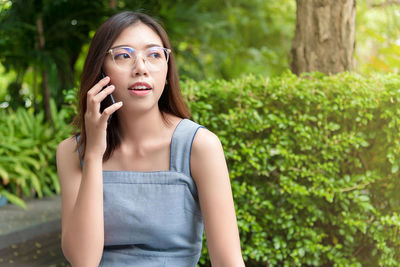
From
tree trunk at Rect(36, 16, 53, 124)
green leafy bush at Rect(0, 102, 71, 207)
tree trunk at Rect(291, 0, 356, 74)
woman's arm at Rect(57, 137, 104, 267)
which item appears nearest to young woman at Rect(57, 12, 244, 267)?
woman's arm at Rect(57, 137, 104, 267)

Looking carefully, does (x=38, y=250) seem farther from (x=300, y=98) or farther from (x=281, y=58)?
(x=281, y=58)

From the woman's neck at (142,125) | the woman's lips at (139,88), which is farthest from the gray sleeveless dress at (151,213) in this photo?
the woman's lips at (139,88)

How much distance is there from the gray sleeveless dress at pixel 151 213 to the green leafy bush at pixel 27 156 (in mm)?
3950

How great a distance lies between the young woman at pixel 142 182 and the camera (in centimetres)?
172

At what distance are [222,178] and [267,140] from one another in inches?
60.9

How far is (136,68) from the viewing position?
172 cm

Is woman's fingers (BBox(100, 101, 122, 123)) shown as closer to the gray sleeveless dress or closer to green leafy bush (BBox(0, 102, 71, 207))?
the gray sleeveless dress

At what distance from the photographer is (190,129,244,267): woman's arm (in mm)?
1737

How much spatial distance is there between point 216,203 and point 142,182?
11.8 inches

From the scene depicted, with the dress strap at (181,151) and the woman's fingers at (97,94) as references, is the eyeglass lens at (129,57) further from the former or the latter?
the dress strap at (181,151)

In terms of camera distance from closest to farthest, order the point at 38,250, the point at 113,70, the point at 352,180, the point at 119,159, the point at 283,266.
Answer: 1. the point at 113,70
2. the point at 119,159
3. the point at 352,180
4. the point at 283,266
5. the point at 38,250

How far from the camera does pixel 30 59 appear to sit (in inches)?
275

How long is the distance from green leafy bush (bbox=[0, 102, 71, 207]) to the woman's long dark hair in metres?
3.79

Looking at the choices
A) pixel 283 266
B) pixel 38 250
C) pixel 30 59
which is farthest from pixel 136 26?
pixel 30 59
